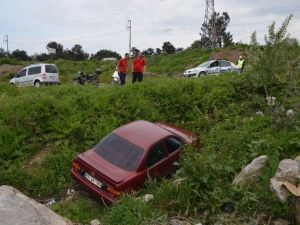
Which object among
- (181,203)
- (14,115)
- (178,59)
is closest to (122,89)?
(14,115)

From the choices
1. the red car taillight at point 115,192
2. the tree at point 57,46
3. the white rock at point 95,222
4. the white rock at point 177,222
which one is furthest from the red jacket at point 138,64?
the tree at point 57,46

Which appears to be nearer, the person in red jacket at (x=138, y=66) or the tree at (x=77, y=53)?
the person in red jacket at (x=138, y=66)

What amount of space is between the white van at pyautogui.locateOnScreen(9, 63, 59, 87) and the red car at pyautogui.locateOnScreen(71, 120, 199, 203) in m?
18.3

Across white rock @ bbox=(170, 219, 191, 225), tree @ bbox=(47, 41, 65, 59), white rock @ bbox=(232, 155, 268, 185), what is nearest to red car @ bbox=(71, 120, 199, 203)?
white rock @ bbox=(232, 155, 268, 185)

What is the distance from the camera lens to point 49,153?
13.2 metres

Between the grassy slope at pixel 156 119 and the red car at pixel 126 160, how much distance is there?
54 centimetres

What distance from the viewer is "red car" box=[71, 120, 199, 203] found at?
10062 millimetres

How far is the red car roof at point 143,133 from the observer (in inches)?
429

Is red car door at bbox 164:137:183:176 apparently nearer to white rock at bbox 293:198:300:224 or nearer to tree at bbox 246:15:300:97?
tree at bbox 246:15:300:97

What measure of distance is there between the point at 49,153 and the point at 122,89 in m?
4.00

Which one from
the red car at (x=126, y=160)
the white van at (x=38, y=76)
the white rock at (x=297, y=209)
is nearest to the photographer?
the white rock at (x=297, y=209)

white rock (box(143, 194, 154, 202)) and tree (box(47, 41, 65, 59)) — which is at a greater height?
tree (box(47, 41, 65, 59))

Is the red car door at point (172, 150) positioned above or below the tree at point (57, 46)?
below

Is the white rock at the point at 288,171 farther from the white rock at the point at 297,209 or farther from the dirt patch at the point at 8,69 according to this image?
the dirt patch at the point at 8,69
